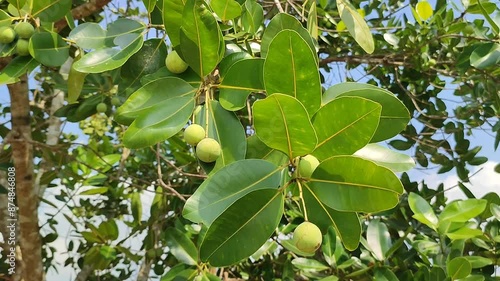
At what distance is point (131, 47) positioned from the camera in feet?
2.78

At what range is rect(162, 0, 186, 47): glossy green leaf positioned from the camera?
726 mm

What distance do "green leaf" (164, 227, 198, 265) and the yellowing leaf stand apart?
116 centimetres

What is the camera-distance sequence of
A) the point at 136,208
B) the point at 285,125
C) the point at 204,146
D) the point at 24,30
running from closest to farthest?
1. the point at 285,125
2. the point at 204,146
3. the point at 24,30
4. the point at 136,208

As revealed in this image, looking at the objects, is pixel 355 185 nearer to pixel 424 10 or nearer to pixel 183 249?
pixel 183 249

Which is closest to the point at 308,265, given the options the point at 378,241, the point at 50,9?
the point at 378,241

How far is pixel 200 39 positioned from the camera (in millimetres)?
707

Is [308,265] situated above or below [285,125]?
below

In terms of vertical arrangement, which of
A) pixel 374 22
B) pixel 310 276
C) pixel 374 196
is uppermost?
pixel 374 196

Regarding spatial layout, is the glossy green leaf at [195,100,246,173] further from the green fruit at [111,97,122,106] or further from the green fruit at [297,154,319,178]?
the green fruit at [111,97,122,106]

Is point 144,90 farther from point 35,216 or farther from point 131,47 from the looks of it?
point 35,216

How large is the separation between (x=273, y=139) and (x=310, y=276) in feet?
3.76

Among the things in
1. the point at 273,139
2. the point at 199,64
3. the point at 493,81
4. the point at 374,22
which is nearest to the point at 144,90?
the point at 199,64

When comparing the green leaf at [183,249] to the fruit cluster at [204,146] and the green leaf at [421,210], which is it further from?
the fruit cluster at [204,146]

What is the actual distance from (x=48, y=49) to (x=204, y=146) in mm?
492
